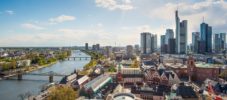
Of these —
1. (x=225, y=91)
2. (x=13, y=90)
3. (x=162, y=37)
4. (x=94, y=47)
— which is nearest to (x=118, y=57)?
(x=162, y=37)

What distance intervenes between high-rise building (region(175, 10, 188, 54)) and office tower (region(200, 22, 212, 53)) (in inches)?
208

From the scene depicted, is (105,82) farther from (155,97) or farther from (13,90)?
(13,90)

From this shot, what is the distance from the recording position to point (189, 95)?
20734mm

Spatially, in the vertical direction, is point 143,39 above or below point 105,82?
above

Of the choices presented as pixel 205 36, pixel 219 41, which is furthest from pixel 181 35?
pixel 219 41

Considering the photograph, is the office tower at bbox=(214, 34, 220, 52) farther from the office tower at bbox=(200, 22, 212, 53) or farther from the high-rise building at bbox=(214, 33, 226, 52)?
the office tower at bbox=(200, 22, 212, 53)

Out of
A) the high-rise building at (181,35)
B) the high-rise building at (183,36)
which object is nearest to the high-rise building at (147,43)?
the high-rise building at (181,35)

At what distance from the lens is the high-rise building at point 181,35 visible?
7638 cm

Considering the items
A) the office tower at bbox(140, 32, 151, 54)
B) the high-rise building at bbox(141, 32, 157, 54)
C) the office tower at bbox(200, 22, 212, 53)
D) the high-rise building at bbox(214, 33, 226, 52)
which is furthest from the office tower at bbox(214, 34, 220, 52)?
the office tower at bbox(140, 32, 151, 54)

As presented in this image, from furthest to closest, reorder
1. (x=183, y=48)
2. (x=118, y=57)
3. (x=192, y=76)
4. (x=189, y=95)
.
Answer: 1. (x=183, y=48)
2. (x=118, y=57)
3. (x=192, y=76)
4. (x=189, y=95)

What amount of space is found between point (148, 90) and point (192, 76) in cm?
1384

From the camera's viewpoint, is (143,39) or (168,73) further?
(143,39)

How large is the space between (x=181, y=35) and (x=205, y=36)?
7.52m

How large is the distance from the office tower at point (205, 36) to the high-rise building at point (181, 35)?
5.29 meters
